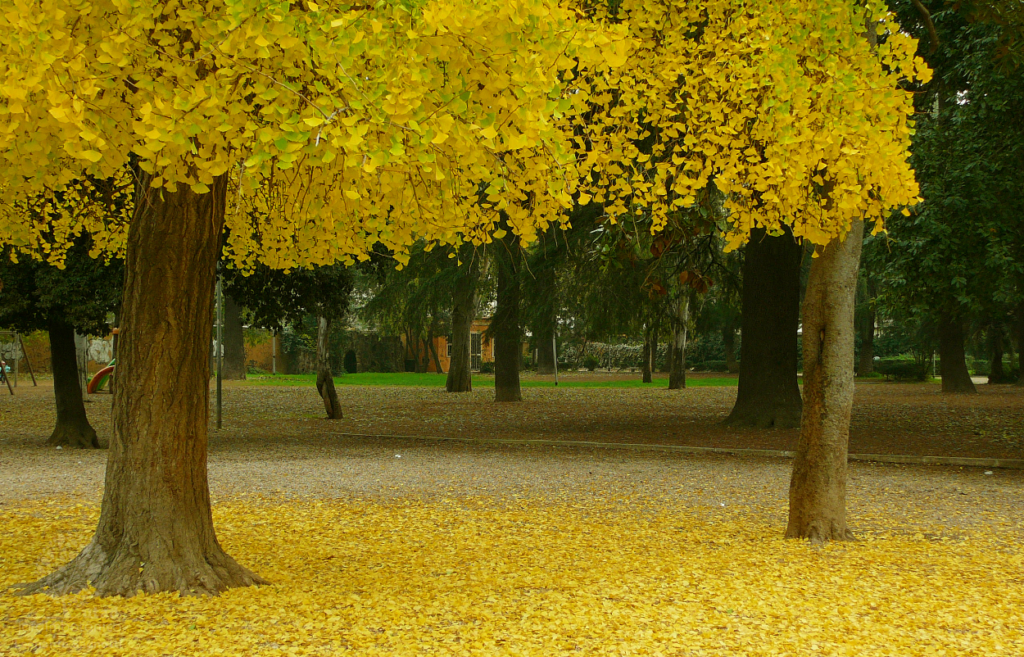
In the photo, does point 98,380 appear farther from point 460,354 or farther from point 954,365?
point 954,365

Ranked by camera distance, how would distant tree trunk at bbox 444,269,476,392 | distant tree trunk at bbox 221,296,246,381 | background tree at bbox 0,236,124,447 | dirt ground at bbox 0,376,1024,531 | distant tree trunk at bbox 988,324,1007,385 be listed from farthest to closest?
distant tree trunk at bbox 221,296,246,381 → distant tree trunk at bbox 988,324,1007,385 → distant tree trunk at bbox 444,269,476,392 → background tree at bbox 0,236,124,447 → dirt ground at bbox 0,376,1024,531

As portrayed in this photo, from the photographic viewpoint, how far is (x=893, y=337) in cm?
4244

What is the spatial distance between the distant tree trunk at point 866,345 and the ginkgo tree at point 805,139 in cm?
2710

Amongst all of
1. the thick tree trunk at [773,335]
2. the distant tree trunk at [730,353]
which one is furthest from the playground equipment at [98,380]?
the distant tree trunk at [730,353]

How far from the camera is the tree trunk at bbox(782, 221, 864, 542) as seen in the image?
579 centimetres

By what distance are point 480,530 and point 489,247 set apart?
10183 mm

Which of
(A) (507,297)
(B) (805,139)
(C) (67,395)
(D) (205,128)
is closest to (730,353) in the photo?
(A) (507,297)

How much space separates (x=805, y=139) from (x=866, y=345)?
3262cm

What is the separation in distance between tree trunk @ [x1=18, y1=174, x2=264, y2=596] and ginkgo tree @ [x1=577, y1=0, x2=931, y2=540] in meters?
2.41

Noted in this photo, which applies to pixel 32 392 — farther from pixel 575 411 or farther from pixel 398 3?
pixel 398 3

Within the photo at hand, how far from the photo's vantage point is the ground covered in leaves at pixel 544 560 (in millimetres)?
3943

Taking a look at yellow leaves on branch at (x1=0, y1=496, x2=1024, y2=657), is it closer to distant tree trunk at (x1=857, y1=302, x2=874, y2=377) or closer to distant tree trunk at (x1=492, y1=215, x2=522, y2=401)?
distant tree trunk at (x1=492, y1=215, x2=522, y2=401)

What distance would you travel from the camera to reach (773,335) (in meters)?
13.3

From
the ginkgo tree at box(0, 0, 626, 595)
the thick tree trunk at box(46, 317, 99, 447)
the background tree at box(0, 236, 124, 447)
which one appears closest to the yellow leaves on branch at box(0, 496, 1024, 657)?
the ginkgo tree at box(0, 0, 626, 595)
